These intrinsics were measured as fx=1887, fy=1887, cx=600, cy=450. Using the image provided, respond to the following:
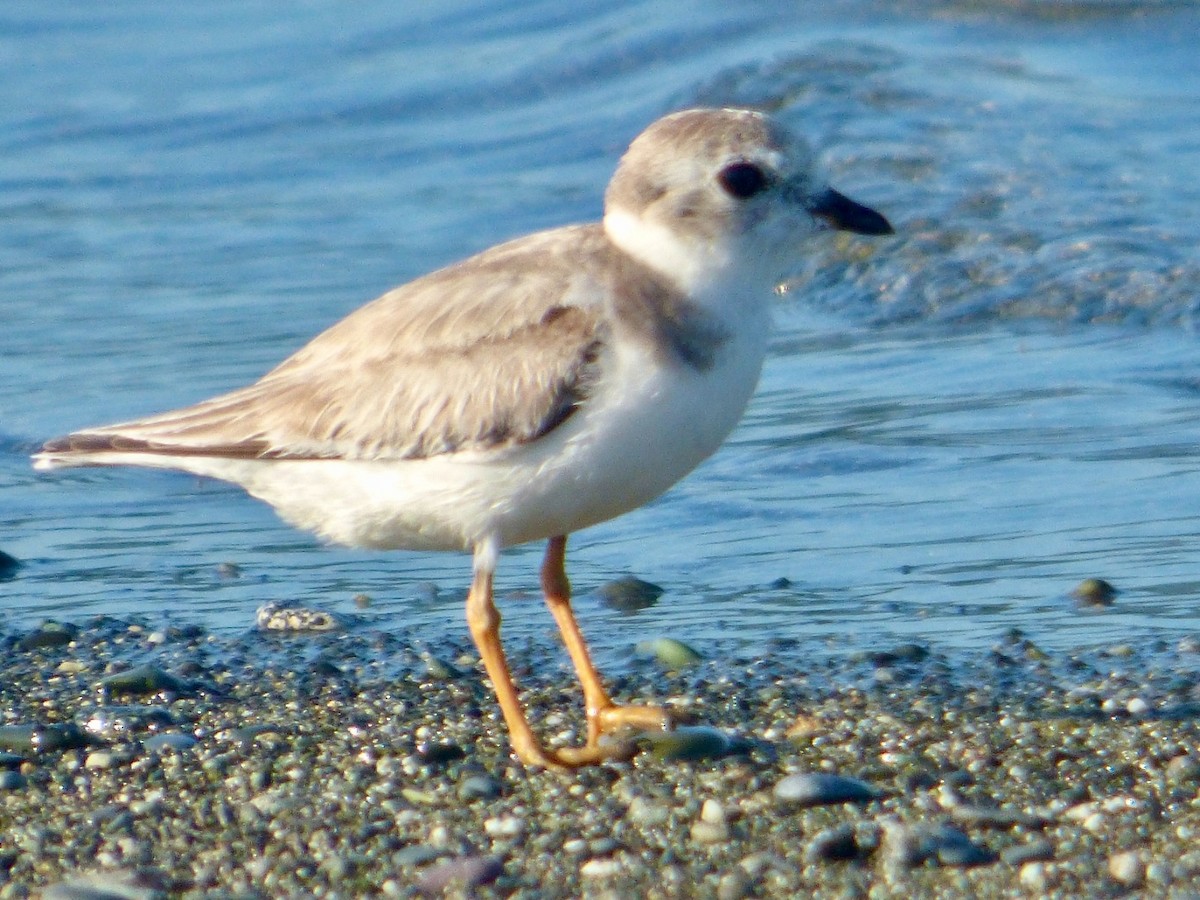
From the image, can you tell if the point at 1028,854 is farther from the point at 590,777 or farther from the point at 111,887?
the point at 111,887

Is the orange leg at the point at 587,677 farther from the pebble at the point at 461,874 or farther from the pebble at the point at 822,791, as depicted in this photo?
the pebble at the point at 461,874

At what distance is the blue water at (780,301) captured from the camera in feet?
21.7

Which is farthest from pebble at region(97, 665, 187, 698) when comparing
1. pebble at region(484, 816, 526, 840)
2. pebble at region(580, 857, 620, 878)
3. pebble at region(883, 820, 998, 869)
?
pebble at region(883, 820, 998, 869)

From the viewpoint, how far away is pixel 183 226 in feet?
40.8

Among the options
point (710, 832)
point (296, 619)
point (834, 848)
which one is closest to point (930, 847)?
point (834, 848)

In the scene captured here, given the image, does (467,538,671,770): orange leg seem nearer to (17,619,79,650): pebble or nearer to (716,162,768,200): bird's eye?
(716,162,768,200): bird's eye

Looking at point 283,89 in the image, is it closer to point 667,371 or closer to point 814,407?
point 814,407

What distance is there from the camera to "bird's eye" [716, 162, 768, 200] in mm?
5059

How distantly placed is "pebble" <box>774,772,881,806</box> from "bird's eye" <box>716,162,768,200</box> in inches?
61.4

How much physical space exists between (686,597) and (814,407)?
211 cm

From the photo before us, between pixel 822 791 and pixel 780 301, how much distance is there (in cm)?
597

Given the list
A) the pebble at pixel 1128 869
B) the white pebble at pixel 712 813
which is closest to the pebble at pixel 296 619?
the white pebble at pixel 712 813

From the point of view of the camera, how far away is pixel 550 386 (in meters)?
4.82

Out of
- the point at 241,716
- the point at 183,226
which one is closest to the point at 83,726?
the point at 241,716
